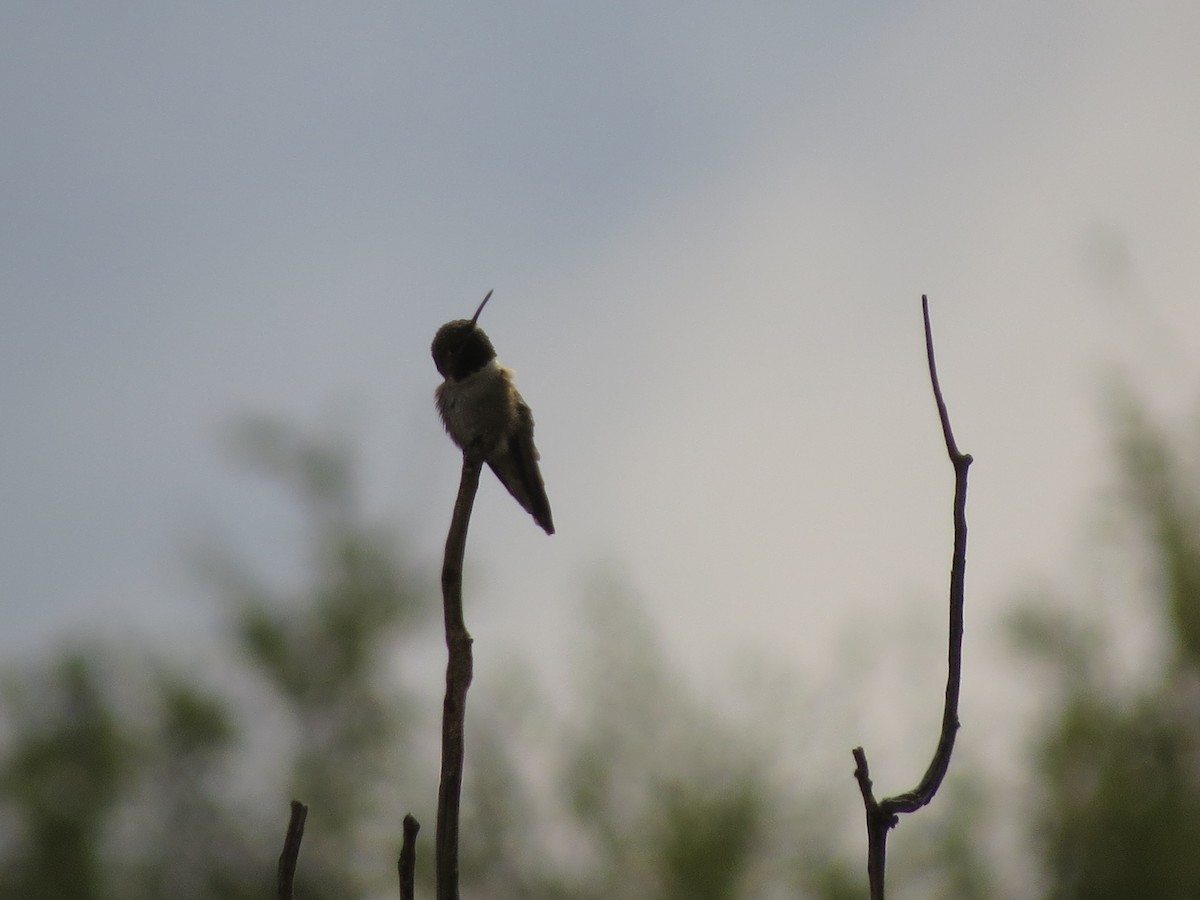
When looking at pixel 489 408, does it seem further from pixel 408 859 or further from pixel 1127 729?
pixel 1127 729

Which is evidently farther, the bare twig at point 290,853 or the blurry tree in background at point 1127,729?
the blurry tree in background at point 1127,729

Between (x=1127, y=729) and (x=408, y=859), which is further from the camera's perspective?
(x=1127, y=729)

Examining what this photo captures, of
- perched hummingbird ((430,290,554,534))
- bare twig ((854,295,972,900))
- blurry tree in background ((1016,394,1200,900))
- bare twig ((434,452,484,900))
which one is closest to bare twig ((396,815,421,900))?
bare twig ((434,452,484,900))

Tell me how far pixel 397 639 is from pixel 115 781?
16.8 ft

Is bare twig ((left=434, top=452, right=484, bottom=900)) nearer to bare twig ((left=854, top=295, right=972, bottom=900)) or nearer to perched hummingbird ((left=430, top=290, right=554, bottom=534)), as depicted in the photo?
bare twig ((left=854, top=295, right=972, bottom=900))

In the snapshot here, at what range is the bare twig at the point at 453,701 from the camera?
1460mm

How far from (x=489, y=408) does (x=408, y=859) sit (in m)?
5.24

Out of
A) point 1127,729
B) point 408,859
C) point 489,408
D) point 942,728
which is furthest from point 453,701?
point 1127,729

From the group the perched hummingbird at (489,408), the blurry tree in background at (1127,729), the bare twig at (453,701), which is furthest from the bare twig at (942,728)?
the blurry tree in background at (1127,729)

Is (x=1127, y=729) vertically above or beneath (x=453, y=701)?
above

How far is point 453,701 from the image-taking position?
5.54 ft

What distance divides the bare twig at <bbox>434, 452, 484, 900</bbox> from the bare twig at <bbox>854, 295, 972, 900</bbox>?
458 mm

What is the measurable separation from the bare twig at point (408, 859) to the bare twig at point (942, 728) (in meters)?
0.54

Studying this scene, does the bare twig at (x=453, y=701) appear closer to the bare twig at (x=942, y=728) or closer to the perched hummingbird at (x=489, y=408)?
the bare twig at (x=942, y=728)
